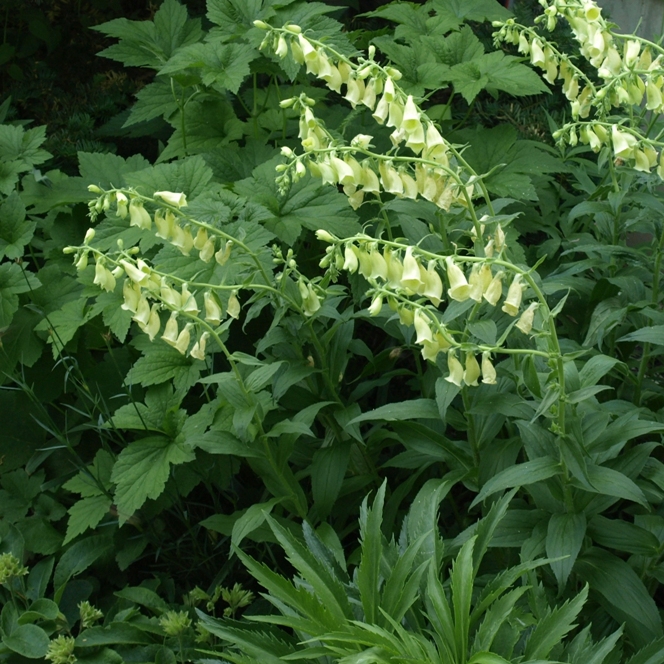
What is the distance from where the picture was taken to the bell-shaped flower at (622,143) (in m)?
1.70

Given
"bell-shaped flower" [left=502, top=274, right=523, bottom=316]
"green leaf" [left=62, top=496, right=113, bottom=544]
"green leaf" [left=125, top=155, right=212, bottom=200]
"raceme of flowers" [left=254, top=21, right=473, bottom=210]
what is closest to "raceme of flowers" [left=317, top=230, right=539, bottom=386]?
"bell-shaped flower" [left=502, top=274, right=523, bottom=316]

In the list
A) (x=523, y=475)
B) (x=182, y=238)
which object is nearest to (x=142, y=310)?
(x=182, y=238)

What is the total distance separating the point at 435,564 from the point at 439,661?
0.18m

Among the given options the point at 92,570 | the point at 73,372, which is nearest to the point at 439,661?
the point at 92,570

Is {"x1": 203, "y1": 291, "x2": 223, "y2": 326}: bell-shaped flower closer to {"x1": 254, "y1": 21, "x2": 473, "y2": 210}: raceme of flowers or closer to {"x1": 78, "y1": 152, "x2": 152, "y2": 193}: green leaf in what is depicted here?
{"x1": 254, "y1": 21, "x2": 473, "y2": 210}: raceme of flowers

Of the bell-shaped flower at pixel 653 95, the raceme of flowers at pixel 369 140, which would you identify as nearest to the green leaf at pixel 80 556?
the raceme of flowers at pixel 369 140

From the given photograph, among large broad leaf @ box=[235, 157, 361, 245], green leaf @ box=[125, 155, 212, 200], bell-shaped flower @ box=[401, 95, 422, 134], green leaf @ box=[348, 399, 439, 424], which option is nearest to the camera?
bell-shaped flower @ box=[401, 95, 422, 134]

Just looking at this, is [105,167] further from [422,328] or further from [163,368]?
[422,328]

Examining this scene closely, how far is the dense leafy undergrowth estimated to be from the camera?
5.11 ft

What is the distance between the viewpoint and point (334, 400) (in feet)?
6.95

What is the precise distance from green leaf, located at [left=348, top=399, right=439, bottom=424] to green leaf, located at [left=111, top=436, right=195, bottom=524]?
55 centimetres

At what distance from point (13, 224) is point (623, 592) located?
83.3 inches

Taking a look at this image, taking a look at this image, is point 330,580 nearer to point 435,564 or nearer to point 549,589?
point 435,564

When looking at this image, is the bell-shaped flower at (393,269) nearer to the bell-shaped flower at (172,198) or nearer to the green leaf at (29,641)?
the bell-shaped flower at (172,198)
